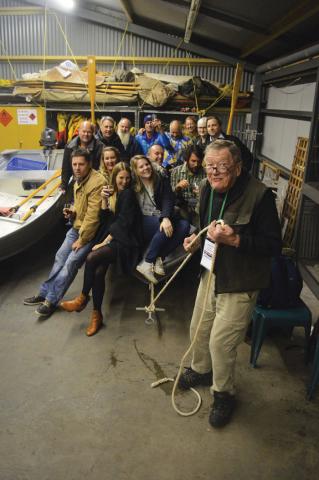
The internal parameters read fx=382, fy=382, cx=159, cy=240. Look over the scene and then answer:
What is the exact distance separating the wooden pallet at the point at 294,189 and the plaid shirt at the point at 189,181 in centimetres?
136

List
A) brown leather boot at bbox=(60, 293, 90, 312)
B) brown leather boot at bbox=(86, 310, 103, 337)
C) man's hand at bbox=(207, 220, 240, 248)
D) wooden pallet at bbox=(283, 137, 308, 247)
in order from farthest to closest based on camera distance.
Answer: wooden pallet at bbox=(283, 137, 308, 247)
brown leather boot at bbox=(60, 293, 90, 312)
brown leather boot at bbox=(86, 310, 103, 337)
man's hand at bbox=(207, 220, 240, 248)

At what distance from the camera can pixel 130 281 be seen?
4.19m

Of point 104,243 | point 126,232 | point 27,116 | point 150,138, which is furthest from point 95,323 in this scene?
point 27,116

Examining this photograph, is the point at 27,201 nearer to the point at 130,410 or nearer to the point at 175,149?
the point at 175,149

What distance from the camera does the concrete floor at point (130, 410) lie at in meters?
2.03

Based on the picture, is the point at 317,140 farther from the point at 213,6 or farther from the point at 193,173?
the point at 213,6

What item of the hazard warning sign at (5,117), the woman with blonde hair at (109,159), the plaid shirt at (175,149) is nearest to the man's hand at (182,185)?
the woman with blonde hair at (109,159)

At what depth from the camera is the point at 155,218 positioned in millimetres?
3555

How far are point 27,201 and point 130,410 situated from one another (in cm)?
328

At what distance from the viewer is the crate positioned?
5926 mm

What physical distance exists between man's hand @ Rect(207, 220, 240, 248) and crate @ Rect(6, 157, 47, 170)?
472 cm

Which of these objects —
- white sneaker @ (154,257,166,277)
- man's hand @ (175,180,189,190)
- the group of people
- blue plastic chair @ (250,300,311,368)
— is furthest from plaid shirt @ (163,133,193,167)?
blue plastic chair @ (250,300,311,368)

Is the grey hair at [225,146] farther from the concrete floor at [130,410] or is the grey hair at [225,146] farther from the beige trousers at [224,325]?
the concrete floor at [130,410]

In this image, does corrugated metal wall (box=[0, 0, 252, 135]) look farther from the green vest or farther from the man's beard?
the green vest
